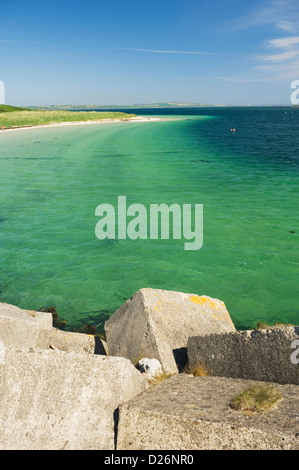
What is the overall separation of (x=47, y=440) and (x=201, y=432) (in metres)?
1.70

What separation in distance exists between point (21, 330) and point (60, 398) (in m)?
2.54

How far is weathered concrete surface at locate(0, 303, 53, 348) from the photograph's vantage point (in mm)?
6223

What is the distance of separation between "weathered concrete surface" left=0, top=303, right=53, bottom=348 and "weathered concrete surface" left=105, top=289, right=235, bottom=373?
1292mm

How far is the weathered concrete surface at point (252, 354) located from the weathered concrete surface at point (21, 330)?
287 centimetres

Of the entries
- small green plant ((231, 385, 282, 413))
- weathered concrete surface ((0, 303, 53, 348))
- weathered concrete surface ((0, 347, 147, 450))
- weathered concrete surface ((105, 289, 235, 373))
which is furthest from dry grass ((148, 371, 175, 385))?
weathered concrete surface ((0, 303, 53, 348))

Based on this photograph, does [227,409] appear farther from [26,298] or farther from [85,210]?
[85,210]

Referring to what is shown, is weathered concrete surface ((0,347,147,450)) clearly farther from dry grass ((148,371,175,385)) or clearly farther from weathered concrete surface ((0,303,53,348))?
weathered concrete surface ((0,303,53,348))

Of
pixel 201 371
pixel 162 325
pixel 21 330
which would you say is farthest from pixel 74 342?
pixel 201 371

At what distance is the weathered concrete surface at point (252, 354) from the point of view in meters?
4.70

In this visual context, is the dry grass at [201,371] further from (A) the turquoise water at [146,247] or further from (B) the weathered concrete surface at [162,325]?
(A) the turquoise water at [146,247]

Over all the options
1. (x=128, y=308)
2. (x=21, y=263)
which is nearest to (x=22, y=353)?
(x=128, y=308)

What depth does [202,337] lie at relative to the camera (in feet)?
18.7

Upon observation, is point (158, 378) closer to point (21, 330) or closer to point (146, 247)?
point (21, 330)

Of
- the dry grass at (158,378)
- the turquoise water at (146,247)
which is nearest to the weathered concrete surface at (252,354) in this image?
the dry grass at (158,378)
